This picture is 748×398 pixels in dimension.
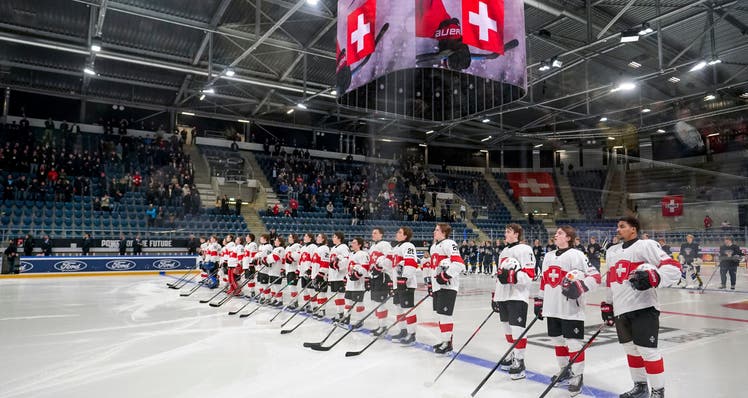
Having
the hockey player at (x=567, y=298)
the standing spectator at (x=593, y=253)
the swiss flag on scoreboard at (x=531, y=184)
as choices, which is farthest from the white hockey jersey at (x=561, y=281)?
the swiss flag on scoreboard at (x=531, y=184)

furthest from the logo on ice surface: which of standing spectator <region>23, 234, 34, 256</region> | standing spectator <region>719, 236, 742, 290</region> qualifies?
standing spectator <region>719, 236, 742, 290</region>

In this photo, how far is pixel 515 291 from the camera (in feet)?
16.4

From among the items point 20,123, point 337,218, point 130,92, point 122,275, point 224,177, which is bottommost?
point 122,275

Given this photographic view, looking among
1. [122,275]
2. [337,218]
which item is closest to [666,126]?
[337,218]

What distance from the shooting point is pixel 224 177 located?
899 inches

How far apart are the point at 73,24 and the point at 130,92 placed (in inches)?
300

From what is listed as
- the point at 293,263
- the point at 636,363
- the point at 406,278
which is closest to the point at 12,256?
the point at 293,263

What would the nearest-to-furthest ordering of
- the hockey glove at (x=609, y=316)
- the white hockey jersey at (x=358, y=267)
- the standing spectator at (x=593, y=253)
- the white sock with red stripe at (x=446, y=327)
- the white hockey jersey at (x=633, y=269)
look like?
the white hockey jersey at (x=633, y=269), the hockey glove at (x=609, y=316), the white sock with red stripe at (x=446, y=327), the white hockey jersey at (x=358, y=267), the standing spectator at (x=593, y=253)

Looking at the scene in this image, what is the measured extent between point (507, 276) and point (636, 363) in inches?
53.0

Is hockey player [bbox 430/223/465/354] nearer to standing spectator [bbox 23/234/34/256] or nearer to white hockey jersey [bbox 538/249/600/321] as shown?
white hockey jersey [bbox 538/249/600/321]

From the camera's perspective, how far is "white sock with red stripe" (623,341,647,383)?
3.95m

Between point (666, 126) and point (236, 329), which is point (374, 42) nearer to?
point (236, 329)

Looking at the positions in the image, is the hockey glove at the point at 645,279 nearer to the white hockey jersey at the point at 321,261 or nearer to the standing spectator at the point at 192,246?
the white hockey jersey at the point at 321,261

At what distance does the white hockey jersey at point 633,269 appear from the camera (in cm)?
376
